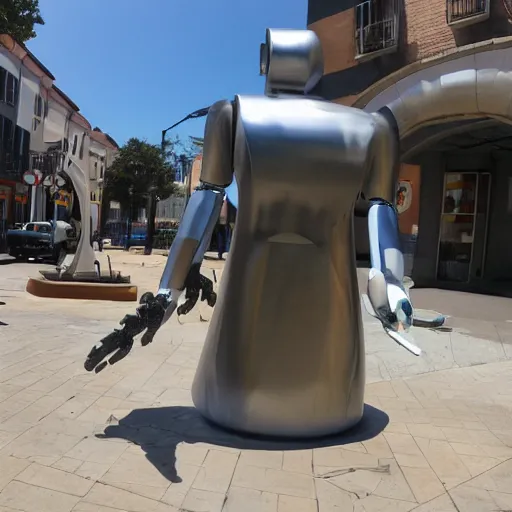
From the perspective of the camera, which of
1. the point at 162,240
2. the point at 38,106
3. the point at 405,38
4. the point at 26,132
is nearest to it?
the point at 405,38

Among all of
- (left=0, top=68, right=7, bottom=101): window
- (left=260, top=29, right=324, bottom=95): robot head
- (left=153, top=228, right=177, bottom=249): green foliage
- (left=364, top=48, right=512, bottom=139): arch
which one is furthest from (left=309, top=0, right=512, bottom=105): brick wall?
(left=153, top=228, right=177, bottom=249): green foliage

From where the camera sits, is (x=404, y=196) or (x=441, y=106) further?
(x=404, y=196)

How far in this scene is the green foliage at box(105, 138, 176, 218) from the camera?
35.7m

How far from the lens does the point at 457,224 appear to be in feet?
40.3

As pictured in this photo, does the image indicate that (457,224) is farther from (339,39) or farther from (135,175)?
(135,175)

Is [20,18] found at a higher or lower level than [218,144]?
higher

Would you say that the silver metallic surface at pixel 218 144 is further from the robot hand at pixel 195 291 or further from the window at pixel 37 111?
the window at pixel 37 111

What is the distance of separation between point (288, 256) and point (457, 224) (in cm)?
1052

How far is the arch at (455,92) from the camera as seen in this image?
7.93 meters

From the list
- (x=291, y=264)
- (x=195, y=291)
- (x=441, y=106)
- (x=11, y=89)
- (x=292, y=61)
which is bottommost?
(x=195, y=291)

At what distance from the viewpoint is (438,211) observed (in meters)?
12.0

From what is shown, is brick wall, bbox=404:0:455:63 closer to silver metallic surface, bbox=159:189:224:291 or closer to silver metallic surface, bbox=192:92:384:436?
silver metallic surface, bbox=192:92:384:436

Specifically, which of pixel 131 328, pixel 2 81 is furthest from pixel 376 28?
pixel 2 81

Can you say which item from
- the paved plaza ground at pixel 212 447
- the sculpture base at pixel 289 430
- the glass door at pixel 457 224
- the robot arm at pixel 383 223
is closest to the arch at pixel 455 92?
the glass door at pixel 457 224
